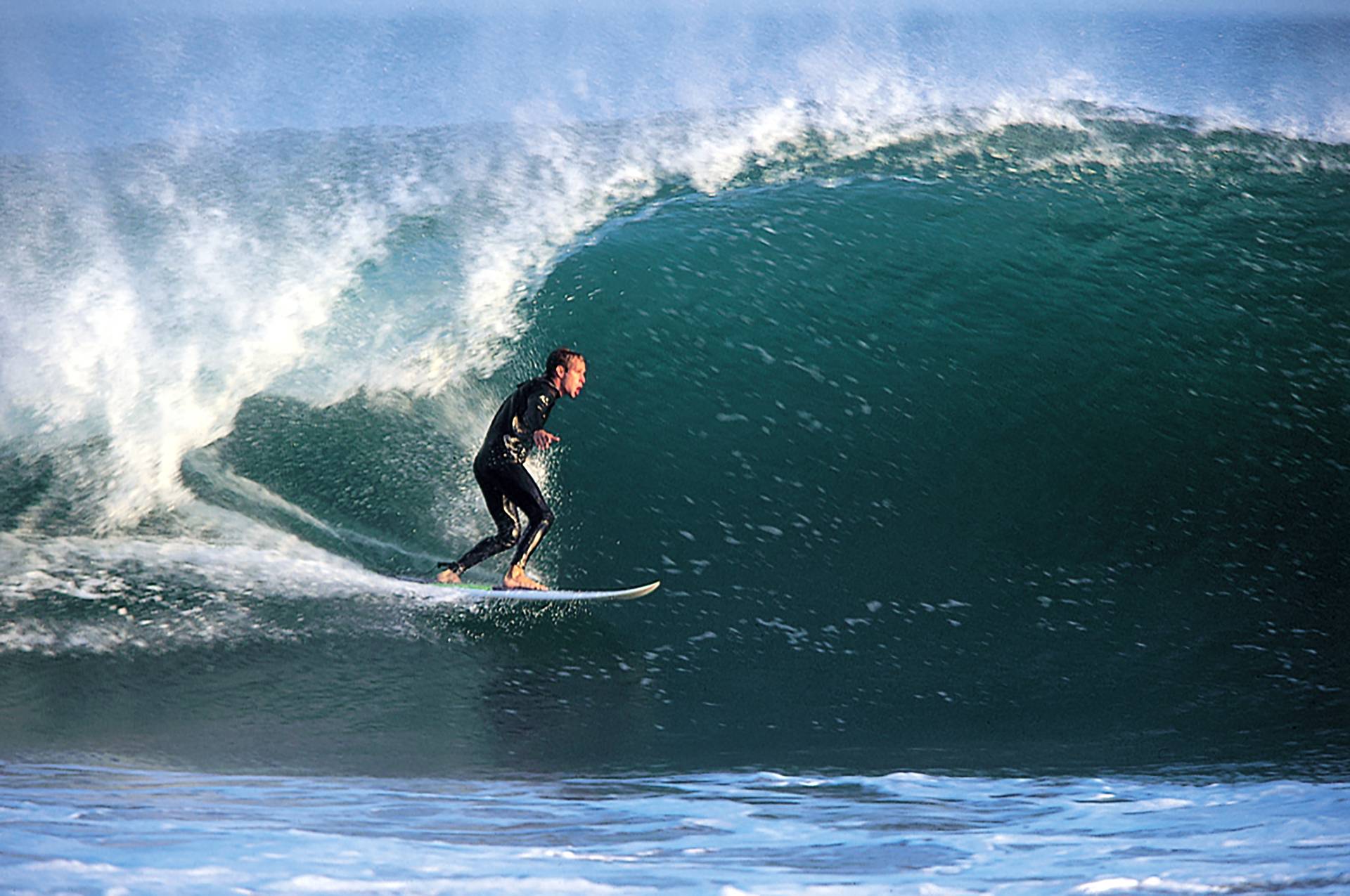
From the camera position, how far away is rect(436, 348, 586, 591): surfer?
4633mm

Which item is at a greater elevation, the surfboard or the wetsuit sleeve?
the wetsuit sleeve

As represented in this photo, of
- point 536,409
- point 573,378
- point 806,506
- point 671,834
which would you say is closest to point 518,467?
point 536,409

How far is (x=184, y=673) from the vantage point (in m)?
4.62

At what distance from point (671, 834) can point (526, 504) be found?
1.86m

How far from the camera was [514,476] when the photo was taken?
479cm

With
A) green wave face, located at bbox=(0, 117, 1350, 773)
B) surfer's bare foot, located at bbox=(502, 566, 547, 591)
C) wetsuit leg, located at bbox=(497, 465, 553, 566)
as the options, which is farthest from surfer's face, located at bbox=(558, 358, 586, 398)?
green wave face, located at bbox=(0, 117, 1350, 773)

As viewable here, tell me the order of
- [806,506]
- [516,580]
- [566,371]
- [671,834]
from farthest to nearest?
[806,506], [516,580], [566,371], [671,834]

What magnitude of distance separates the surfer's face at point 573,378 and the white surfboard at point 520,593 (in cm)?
87

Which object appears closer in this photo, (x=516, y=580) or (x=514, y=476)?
(x=514, y=476)

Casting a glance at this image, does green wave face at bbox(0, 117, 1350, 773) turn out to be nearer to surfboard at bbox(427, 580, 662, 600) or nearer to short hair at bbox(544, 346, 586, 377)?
surfboard at bbox(427, 580, 662, 600)

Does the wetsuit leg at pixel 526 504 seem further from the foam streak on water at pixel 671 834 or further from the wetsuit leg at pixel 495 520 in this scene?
the foam streak on water at pixel 671 834

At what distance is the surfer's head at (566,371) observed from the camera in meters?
4.61

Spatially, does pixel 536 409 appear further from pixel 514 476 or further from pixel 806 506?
pixel 806 506

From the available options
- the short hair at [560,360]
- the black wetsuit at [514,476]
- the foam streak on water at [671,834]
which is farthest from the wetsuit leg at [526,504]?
the foam streak on water at [671,834]
